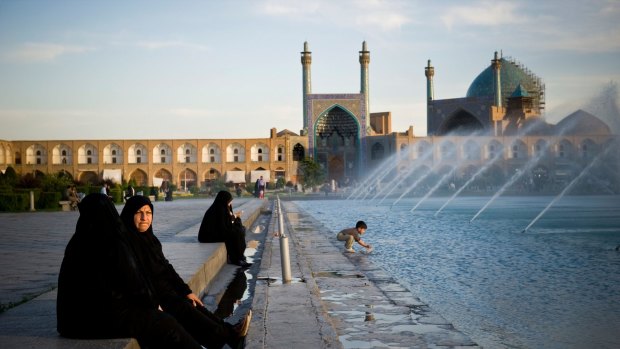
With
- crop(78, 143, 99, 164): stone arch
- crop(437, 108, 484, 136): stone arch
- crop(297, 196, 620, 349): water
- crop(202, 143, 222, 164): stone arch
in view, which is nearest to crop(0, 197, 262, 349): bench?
crop(297, 196, 620, 349): water

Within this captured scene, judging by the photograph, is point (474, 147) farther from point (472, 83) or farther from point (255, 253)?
point (255, 253)

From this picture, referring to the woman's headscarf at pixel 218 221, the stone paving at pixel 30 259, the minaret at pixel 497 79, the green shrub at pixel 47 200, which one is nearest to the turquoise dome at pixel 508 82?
the minaret at pixel 497 79

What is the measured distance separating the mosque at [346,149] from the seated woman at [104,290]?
45.5 metres

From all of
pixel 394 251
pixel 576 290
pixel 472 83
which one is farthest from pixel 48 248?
pixel 472 83

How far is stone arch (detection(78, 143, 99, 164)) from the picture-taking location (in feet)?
166

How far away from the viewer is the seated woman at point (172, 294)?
3299mm

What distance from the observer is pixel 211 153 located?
51.4 metres

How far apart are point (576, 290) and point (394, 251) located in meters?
3.39

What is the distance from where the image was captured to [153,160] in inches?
2002

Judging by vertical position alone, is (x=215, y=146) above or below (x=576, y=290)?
above

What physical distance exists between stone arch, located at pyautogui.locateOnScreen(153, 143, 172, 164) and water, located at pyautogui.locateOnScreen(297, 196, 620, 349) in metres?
39.7

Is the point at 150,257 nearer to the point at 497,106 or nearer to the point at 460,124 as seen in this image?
the point at 497,106

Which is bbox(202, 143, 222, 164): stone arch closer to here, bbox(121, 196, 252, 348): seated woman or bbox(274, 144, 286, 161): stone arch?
bbox(274, 144, 286, 161): stone arch

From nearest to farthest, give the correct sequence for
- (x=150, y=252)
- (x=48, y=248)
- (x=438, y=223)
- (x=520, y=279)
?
(x=150, y=252) < (x=520, y=279) < (x=48, y=248) < (x=438, y=223)
